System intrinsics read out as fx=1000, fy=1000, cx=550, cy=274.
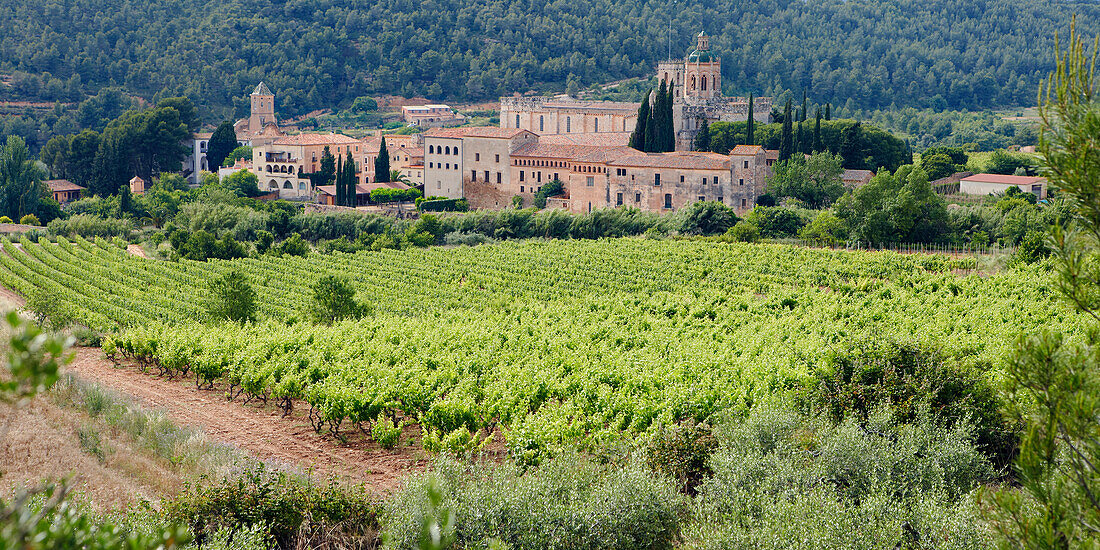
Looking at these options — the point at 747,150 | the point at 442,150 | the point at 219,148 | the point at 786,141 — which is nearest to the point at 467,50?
the point at 219,148

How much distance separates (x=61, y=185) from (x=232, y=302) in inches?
2102

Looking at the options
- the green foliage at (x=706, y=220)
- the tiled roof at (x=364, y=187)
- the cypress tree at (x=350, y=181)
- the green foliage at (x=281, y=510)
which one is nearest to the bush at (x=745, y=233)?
the green foliage at (x=706, y=220)

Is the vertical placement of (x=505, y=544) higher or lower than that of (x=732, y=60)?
lower

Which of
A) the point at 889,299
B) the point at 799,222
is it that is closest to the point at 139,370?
the point at 889,299

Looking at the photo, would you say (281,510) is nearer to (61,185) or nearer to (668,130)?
(668,130)

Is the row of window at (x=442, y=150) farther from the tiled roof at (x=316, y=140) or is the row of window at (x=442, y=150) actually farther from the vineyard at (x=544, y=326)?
the vineyard at (x=544, y=326)

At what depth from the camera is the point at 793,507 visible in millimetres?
9672

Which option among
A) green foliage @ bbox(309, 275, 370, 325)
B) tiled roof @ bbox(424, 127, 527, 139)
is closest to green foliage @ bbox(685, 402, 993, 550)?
green foliage @ bbox(309, 275, 370, 325)

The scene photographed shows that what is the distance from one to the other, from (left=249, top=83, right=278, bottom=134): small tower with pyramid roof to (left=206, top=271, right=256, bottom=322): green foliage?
73213 mm

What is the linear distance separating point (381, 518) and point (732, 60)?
441 ft

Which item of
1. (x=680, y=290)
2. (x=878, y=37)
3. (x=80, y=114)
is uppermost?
(x=878, y=37)

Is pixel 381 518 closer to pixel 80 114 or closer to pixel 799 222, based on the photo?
pixel 799 222

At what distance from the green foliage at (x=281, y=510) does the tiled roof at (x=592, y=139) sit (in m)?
56.1

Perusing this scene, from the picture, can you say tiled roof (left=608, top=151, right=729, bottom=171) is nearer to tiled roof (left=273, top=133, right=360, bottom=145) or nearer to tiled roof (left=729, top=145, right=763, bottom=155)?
tiled roof (left=729, top=145, right=763, bottom=155)
